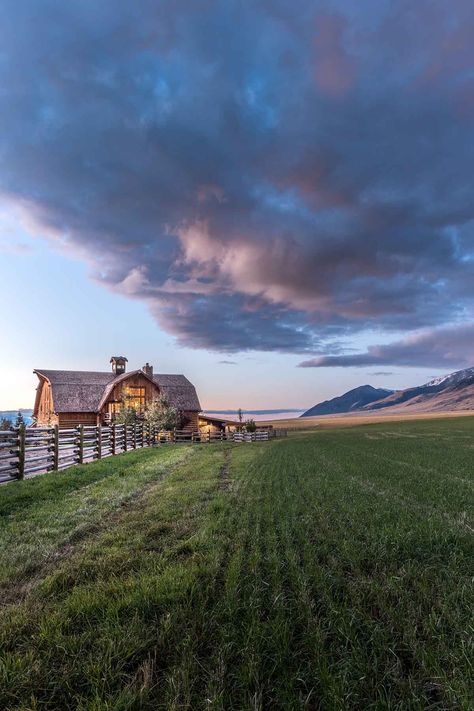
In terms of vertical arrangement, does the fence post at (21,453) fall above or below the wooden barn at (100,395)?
below

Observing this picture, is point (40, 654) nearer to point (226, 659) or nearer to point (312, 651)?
point (226, 659)

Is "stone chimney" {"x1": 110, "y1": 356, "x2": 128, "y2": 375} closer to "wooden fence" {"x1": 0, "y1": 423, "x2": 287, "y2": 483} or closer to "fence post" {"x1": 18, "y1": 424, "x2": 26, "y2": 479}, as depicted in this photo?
"wooden fence" {"x1": 0, "y1": 423, "x2": 287, "y2": 483}

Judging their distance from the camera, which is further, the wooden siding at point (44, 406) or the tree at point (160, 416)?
the wooden siding at point (44, 406)

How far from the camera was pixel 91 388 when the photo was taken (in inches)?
2004

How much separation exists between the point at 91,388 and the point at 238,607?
5119 centimetres

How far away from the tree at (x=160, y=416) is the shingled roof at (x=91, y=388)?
4807mm

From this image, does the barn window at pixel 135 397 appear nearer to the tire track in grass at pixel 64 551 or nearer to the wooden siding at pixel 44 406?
the wooden siding at pixel 44 406

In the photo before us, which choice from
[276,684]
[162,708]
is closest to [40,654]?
[162,708]

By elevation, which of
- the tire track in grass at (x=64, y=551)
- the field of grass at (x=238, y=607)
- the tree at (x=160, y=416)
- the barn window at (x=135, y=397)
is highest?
the barn window at (x=135, y=397)

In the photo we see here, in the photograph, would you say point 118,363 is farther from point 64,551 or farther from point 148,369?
point 64,551

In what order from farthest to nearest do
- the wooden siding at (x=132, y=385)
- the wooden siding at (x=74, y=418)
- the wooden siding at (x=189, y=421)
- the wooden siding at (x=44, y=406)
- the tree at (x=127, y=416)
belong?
the wooden siding at (x=189, y=421) < the wooden siding at (x=44, y=406) < the wooden siding at (x=132, y=385) < the wooden siding at (x=74, y=418) < the tree at (x=127, y=416)

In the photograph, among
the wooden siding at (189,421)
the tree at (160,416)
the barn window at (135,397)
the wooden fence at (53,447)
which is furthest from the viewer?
the wooden siding at (189,421)

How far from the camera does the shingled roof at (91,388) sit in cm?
4866

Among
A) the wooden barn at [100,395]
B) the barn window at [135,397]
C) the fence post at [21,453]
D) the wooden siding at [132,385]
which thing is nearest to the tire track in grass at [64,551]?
the fence post at [21,453]
